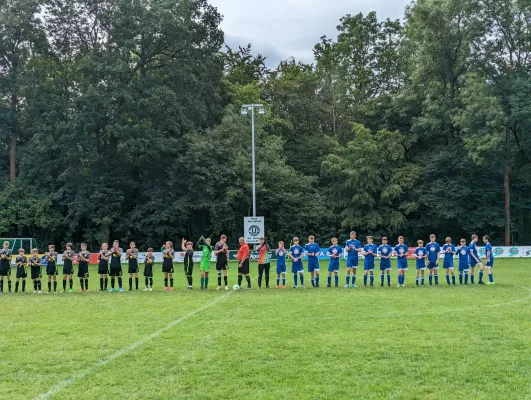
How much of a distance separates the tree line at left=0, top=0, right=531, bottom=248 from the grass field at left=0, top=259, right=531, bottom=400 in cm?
2724

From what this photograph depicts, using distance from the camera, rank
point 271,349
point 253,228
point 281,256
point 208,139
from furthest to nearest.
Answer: point 208,139 → point 253,228 → point 281,256 → point 271,349

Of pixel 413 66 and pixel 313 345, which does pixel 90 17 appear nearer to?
pixel 413 66

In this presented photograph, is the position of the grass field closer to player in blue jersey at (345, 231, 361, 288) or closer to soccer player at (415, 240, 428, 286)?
player in blue jersey at (345, 231, 361, 288)

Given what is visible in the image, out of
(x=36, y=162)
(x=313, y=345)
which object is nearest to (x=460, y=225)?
(x=36, y=162)

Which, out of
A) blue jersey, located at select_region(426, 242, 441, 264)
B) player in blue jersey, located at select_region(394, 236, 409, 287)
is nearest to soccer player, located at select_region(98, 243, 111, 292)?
player in blue jersey, located at select_region(394, 236, 409, 287)

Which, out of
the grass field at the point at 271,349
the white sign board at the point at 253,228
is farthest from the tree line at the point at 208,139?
the grass field at the point at 271,349

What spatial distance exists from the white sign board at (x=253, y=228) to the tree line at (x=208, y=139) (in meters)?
10.6

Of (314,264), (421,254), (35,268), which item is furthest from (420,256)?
(35,268)

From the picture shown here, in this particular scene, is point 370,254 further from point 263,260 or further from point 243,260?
point 243,260

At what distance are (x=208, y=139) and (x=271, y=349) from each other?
113 feet

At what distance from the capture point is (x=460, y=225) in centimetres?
4488

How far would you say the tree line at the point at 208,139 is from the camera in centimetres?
4097

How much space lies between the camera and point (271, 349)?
878 cm

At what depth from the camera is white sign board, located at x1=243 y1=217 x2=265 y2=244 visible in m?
29.8
